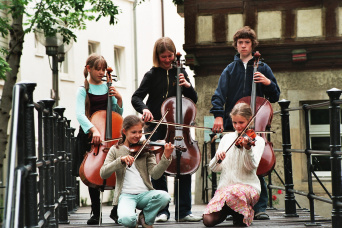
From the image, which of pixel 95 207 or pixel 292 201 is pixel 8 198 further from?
pixel 292 201

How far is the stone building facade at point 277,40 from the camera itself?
1584 centimetres

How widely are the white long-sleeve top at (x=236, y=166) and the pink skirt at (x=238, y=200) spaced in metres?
0.08

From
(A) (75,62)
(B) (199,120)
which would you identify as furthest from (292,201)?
(A) (75,62)

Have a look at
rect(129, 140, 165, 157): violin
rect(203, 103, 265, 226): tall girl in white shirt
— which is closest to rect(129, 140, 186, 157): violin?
rect(129, 140, 165, 157): violin

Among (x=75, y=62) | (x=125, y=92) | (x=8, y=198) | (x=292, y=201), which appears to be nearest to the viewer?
(x=8, y=198)

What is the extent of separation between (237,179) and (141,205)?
883 millimetres

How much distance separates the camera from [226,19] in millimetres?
16000

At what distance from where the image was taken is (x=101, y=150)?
22.8 feet

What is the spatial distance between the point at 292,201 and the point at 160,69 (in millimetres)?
2039

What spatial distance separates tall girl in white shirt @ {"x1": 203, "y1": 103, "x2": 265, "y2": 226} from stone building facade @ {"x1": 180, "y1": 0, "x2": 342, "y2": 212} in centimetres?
907

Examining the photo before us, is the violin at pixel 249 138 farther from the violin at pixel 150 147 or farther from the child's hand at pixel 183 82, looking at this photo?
the child's hand at pixel 183 82

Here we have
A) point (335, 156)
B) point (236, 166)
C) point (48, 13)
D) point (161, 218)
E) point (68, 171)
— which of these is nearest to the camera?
point (335, 156)

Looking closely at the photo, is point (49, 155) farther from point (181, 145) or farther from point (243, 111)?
point (243, 111)

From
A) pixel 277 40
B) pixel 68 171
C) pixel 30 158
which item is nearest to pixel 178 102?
pixel 30 158
